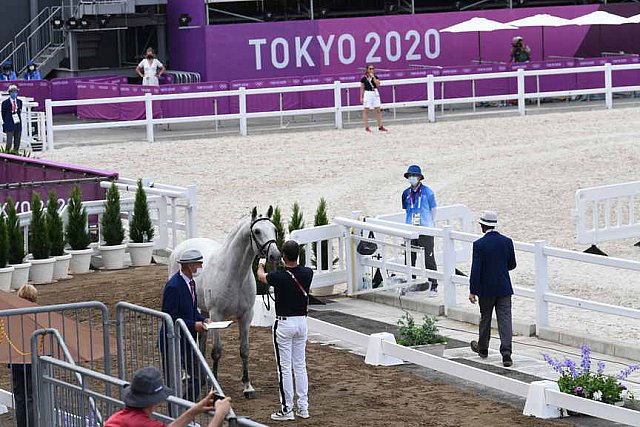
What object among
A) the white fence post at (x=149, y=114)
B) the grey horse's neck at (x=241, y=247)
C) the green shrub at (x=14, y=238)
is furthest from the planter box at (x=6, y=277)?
the white fence post at (x=149, y=114)

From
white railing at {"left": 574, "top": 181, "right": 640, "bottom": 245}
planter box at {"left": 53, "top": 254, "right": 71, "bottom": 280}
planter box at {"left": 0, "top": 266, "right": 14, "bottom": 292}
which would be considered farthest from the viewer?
white railing at {"left": 574, "top": 181, "right": 640, "bottom": 245}

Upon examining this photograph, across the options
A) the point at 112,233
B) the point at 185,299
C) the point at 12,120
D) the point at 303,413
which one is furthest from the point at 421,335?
the point at 12,120

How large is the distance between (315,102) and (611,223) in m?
13.8

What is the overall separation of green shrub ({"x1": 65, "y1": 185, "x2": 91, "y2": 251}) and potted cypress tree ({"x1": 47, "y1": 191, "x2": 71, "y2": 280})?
34 centimetres

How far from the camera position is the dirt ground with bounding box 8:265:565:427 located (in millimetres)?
13102

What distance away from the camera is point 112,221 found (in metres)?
21.7

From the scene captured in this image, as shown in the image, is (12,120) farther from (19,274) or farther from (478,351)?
(478,351)

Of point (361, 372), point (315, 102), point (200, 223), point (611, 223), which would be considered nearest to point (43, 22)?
point (315, 102)

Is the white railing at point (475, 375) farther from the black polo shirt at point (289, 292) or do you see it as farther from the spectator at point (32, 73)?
the spectator at point (32, 73)

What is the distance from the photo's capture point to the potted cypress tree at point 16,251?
20.1 m

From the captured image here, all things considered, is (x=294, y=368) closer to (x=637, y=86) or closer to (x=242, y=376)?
(x=242, y=376)

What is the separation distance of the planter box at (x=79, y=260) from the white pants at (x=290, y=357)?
873 centimetres

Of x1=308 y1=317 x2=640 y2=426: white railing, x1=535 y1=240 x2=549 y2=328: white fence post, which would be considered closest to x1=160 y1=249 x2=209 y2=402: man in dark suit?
x1=308 y1=317 x2=640 y2=426: white railing

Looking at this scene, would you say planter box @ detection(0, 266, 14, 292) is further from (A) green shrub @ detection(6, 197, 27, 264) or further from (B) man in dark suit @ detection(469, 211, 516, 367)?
(B) man in dark suit @ detection(469, 211, 516, 367)
